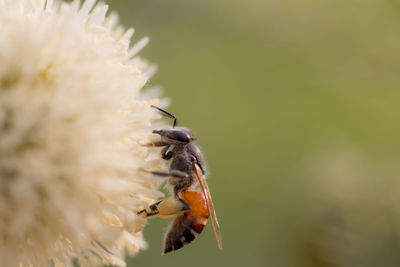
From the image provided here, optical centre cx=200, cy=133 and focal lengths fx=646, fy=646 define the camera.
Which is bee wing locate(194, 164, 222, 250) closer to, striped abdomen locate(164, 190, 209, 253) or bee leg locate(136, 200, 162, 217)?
striped abdomen locate(164, 190, 209, 253)

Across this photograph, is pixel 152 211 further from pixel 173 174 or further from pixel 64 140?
pixel 64 140

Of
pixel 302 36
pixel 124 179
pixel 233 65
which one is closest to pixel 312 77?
pixel 233 65

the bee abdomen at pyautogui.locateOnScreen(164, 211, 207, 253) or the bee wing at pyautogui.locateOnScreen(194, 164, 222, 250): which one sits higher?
the bee wing at pyautogui.locateOnScreen(194, 164, 222, 250)

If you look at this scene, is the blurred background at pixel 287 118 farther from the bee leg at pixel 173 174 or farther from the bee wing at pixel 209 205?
the bee leg at pixel 173 174

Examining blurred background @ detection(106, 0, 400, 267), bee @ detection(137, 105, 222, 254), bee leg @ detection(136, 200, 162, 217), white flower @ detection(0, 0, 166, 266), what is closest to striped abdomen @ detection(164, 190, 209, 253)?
bee @ detection(137, 105, 222, 254)

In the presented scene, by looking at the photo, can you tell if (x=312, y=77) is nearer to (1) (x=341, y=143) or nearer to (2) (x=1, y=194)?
(1) (x=341, y=143)

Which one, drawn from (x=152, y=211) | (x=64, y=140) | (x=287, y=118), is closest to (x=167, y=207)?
(x=152, y=211)
